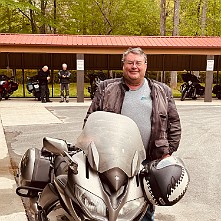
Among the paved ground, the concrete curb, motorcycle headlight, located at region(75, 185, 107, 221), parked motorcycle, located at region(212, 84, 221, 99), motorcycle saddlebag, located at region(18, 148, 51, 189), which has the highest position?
motorcycle headlight, located at region(75, 185, 107, 221)

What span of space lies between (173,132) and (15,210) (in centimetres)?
221

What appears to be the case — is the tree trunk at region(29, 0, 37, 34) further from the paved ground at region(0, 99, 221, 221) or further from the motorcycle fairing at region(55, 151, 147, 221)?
the motorcycle fairing at region(55, 151, 147, 221)

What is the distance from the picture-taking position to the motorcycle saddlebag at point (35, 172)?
2492 millimetres

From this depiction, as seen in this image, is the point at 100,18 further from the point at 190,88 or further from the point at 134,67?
the point at 134,67

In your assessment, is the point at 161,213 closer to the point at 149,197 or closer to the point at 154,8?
the point at 149,197

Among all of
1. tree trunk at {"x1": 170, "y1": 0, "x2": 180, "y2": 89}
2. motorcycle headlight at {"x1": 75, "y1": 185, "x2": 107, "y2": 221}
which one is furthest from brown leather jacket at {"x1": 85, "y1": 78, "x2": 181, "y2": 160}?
tree trunk at {"x1": 170, "y1": 0, "x2": 180, "y2": 89}

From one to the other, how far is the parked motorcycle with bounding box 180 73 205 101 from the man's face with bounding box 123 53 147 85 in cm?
1604

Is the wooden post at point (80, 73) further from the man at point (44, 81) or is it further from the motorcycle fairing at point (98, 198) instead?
the motorcycle fairing at point (98, 198)

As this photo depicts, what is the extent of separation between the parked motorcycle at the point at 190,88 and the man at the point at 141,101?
1593 cm

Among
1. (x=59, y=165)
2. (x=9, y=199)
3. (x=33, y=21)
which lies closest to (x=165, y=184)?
(x=59, y=165)

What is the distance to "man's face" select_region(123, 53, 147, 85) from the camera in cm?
275

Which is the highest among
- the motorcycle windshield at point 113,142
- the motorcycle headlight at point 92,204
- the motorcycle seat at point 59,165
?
the motorcycle windshield at point 113,142

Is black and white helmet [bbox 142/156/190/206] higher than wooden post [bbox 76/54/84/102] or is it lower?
higher

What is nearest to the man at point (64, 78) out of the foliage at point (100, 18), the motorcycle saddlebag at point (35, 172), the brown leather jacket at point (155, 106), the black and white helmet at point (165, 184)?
the foliage at point (100, 18)
